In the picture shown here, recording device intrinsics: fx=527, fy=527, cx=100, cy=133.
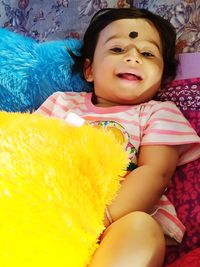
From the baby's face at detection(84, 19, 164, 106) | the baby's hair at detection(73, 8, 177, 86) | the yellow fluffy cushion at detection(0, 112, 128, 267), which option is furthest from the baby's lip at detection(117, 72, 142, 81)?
the yellow fluffy cushion at detection(0, 112, 128, 267)

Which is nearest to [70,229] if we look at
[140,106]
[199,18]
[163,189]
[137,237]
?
[137,237]

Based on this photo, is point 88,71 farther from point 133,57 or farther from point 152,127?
point 152,127

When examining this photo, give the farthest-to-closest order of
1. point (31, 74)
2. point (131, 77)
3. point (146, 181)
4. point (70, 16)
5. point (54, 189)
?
point (70, 16) → point (31, 74) → point (131, 77) → point (146, 181) → point (54, 189)

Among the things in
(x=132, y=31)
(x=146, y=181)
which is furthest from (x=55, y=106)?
(x=146, y=181)

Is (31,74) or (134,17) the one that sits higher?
(134,17)

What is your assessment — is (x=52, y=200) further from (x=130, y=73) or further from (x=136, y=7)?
(x=136, y=7)

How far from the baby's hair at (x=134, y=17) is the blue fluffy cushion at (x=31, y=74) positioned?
0.04 meters

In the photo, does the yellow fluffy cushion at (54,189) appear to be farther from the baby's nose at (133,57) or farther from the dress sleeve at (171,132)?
the baby's nose at (133,57)

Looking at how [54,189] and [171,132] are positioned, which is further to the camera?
[171,132]

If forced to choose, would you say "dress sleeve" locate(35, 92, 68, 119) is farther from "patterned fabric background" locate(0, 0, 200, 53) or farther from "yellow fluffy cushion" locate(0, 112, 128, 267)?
"yellow fluffy cushion" locate(0, 112, 128, 267)

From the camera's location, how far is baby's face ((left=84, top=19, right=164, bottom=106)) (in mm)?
1221

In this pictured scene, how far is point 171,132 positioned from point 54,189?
0.44m

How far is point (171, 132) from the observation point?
1.10 meters

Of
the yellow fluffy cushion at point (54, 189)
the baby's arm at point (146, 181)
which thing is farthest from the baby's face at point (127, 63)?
the yellow fluffy cushion at point (54, 189)
